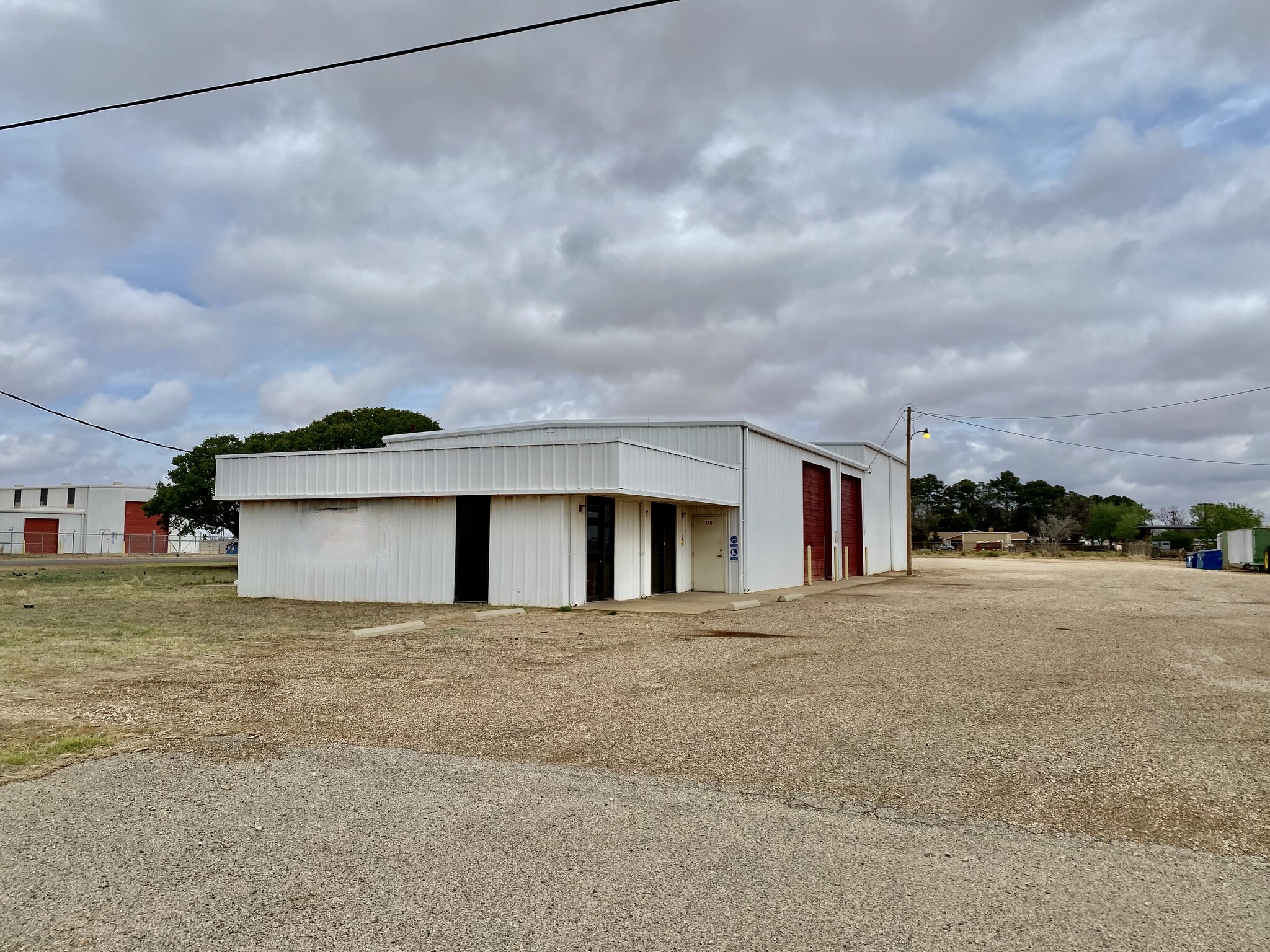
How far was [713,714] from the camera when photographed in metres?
7.82

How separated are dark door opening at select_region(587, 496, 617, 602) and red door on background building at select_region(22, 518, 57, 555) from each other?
61715 millimetres

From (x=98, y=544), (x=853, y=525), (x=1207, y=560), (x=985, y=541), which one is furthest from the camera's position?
(x=985, y=541)

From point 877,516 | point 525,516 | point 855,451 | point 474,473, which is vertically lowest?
point 525,516

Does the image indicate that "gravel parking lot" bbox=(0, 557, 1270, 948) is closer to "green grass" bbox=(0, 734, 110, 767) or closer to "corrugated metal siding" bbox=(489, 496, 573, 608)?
"green grass" bbox=(0, 734, 110, 767)

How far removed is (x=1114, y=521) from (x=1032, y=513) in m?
9.18

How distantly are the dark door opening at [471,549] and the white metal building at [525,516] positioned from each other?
1.3 inches

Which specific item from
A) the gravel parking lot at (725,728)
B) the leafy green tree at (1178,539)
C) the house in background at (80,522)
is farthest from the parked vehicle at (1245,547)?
the house in background at (80,522)

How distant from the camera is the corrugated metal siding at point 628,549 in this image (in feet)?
67.4

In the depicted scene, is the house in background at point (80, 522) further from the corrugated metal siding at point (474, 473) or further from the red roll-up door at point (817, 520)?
the red roll-up door at point (817, 520)

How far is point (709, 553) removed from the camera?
977 inches

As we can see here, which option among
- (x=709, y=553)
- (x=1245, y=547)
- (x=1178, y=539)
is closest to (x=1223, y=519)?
(x=1178, y=539)

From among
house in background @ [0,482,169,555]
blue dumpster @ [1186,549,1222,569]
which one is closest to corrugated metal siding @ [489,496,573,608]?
blue dumpster @ [1186,549,1222,569]

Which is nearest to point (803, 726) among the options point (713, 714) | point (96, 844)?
point (713, 714)

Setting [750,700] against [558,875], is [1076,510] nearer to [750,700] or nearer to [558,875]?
[750,700]
